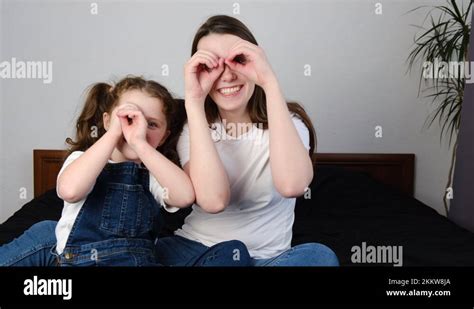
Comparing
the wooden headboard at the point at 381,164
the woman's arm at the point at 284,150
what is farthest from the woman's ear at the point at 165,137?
the wooden headboard at the point at 381,164

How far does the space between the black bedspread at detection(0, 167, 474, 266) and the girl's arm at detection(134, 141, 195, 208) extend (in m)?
0.51

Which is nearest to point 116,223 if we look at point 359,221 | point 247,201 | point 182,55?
point 247,201

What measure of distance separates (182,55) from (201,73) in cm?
123

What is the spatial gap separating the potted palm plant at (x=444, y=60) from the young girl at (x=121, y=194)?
1.67 meters

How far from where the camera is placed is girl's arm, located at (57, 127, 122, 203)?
96 centimetres

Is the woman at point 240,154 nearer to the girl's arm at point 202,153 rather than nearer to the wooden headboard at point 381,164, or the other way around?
the girl's arm at point 202,153

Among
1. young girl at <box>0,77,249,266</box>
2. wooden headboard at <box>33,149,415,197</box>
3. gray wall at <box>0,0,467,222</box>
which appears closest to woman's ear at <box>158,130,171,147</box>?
young girl at <box>0,77,249,266</box>

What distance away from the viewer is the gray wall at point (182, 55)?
2.14 meters

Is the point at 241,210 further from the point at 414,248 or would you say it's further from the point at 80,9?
the point at 80,9

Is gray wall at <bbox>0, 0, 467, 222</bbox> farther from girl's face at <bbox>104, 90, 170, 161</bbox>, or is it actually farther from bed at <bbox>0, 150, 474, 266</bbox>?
girl's face at <bbox>104, 90, 170, 161</bbox>

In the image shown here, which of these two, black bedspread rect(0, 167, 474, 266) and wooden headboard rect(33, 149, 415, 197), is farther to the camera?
wooden headboard rect(33, 149, 415, 197)

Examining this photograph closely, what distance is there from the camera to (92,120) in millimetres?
1177

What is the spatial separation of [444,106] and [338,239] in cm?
119

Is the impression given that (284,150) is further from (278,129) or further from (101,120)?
(101,120)
